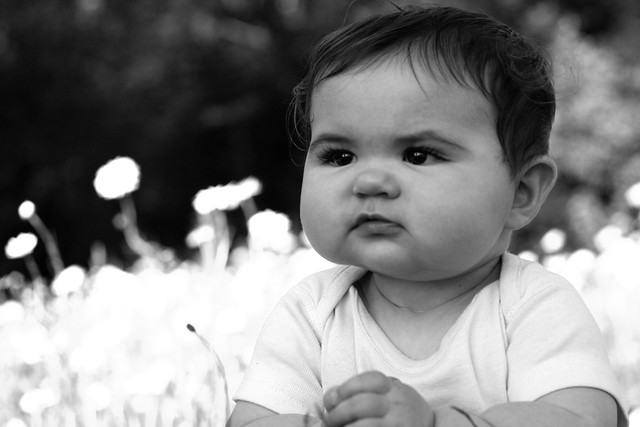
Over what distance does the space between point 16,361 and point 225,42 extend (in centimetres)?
589

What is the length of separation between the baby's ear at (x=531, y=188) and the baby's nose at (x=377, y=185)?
280 mm

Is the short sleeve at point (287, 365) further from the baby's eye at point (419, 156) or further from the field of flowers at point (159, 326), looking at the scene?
the baby's eye at point (419, 156)

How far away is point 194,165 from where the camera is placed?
27.9ft

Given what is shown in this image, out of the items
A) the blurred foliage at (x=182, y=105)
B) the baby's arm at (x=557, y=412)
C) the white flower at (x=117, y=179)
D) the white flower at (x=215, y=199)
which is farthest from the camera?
the blurred foliage at (x=182, y=105)

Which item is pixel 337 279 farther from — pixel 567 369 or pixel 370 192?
pixel 567 369

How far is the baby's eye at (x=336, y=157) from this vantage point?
5.87ft

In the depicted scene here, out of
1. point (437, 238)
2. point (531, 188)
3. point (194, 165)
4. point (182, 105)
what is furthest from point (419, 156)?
point (194, 165)

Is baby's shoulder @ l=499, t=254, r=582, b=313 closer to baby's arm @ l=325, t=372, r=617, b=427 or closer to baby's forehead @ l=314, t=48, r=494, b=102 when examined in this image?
baby's arm @ l=325, t=372, r=617, b=427

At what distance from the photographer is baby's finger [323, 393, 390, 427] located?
1.44 m

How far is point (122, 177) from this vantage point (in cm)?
308

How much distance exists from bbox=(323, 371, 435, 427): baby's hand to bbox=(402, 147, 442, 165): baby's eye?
420 mm

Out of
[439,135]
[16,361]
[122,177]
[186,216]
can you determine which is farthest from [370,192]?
[186,216]

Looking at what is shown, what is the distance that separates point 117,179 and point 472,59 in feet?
5.35

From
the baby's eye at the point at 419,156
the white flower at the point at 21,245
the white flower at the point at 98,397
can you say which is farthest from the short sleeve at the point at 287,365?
the white flower at the point at 21,245
